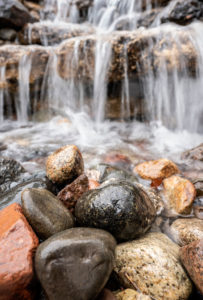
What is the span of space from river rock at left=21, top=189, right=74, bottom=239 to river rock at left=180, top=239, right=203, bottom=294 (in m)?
1.20

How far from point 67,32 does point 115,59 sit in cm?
536

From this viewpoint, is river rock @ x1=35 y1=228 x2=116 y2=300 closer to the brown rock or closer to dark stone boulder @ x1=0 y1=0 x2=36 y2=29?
the brown rock

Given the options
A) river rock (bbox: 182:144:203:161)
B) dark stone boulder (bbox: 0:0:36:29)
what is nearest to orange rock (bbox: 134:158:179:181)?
river rock (bbox: 182:144:203:161)

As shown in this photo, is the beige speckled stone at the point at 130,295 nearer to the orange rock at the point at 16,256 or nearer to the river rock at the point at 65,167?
the orange rock at the point at 16,256

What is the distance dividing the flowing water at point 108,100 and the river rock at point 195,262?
3239 millimetres

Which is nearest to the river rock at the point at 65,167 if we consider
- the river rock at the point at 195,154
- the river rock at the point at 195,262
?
the river rock at the point at 195,262

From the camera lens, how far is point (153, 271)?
1.67m

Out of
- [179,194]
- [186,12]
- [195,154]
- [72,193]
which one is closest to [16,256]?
[72,193]

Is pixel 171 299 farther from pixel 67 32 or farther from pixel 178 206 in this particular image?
pixel 67 32

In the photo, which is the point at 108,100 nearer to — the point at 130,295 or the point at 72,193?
the point at 72,193

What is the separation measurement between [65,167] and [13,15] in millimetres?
10767

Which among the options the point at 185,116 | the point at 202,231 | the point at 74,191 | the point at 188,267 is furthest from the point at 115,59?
the point at 188,267

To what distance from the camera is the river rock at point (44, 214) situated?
1798mm

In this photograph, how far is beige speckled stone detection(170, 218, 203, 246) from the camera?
7.28 feet
